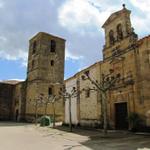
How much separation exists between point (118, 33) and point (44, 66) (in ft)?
72.2

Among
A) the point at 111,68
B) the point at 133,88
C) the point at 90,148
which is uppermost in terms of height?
the point at 111,68

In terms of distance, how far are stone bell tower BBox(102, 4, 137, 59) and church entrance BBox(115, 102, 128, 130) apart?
479 centimetres

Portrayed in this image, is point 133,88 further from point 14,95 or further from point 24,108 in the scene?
point 14,95

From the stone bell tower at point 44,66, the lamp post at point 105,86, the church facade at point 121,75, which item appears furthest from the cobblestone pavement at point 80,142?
the stone bell tower at point 44,66

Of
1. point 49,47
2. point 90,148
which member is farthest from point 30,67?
point 90,148

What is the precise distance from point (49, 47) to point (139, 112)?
28524 mm

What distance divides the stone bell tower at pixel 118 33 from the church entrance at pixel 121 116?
4.79 m

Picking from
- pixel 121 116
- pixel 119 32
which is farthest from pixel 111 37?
pixel 121 116

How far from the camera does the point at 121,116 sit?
62.8ft

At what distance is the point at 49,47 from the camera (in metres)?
42.5

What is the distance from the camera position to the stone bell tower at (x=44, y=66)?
129 feet

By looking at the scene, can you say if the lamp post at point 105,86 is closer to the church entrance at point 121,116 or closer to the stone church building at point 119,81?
the stone church building at point 119,81

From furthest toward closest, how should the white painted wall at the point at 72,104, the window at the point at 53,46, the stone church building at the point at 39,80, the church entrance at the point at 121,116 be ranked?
the window at the point at 53,46 → the stone church building at the point at 39,80 → the white painted wall at the point at 72,104 → the church entrance at the point at 121,116

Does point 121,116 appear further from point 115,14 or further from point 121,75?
point 115,14
